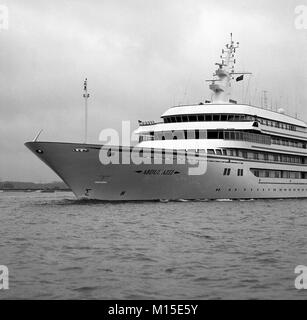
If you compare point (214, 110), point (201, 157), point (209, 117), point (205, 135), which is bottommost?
point (201, 157)

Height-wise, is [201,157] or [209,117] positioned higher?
[209,117]

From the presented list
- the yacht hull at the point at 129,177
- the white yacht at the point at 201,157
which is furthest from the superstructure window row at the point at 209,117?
the yacht hull at the point at 129,177

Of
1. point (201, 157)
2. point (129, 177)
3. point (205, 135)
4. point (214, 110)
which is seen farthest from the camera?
point (214, 110)

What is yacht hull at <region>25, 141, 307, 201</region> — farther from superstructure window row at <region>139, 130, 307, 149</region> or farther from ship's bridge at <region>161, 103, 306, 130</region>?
ship's bridge at <region>161, 103, 306, 130</region>

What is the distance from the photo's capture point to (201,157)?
4328 centimetres

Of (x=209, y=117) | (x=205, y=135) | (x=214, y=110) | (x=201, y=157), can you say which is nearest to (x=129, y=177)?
(x=201, y=157)

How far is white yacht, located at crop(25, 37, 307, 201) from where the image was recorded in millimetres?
38656

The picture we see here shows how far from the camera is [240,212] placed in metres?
35.0

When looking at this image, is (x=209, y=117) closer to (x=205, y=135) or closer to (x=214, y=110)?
(x=214, y=110)

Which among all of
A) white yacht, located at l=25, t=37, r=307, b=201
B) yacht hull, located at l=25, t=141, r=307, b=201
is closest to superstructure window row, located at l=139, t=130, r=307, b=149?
white yacht, located at l=25, t=37, r=307, b=201

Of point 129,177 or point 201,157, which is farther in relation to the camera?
point 201,157
